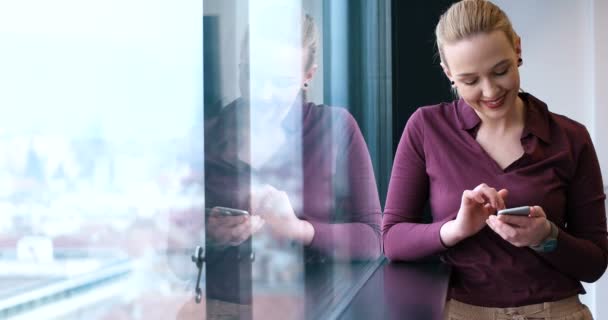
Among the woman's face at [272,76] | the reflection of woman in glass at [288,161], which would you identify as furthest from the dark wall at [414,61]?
the woman's face at [272,76]

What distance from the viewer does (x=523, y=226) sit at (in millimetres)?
1168

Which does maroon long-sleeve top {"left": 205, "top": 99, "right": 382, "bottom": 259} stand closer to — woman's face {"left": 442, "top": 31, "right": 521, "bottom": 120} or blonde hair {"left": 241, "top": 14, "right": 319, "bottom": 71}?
blonde hair {"left": 241, "top": 14, "right": 319, "bottom": 71}

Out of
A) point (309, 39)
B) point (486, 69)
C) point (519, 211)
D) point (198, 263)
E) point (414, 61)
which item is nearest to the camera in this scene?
A: point (198, 263)

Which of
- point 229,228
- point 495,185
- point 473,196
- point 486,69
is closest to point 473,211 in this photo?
point 473,196

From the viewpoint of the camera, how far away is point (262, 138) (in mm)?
1082

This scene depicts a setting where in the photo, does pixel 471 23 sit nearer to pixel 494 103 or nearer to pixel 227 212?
pixel 494 103

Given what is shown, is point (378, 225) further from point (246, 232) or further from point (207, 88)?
point (207, 88)

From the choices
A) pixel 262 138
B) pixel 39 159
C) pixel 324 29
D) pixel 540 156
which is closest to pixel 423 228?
pixel 540 156

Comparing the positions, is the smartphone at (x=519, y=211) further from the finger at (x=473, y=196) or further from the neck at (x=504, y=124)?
the neck at (x=504, y=124)

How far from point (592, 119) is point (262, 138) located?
2.46 meters

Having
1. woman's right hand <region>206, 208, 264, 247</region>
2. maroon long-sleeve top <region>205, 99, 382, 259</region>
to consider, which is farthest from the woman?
woman's right hand <region>206, 208, 264, 247</region>

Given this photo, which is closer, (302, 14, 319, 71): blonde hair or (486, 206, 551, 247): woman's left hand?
(486, 206, 551, 247): woman's left hand

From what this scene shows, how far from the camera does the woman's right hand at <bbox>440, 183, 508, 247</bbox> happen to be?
3.88 ft

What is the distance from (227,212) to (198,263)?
0.08 metres
